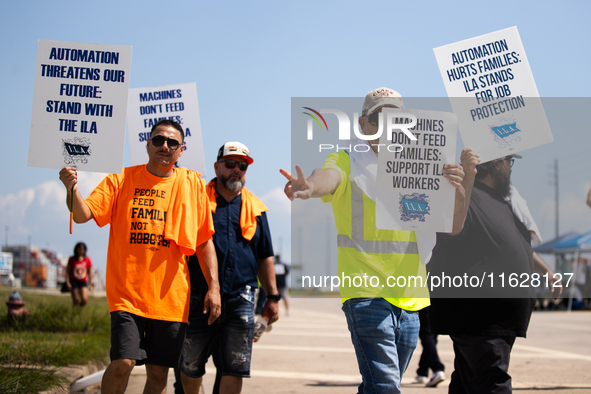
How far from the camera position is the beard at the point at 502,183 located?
387 cm

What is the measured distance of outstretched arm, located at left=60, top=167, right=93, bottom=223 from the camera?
3.64m

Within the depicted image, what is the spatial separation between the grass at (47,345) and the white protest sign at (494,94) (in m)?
3.49

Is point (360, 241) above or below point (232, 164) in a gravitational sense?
below

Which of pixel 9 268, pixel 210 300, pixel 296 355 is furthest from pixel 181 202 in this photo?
pixel 9 268

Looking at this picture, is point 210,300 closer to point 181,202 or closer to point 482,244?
point 181,202

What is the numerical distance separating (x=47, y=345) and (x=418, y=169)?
4.75 meters

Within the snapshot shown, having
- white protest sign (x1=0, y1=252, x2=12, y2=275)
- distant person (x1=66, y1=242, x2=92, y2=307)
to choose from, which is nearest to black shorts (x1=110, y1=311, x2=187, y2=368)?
distant person (x1=66, y1=242, x2=92, y2=307)

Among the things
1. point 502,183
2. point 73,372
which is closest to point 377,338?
point 502,183

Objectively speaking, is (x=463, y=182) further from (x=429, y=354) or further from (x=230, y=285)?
(x=429, y=354)

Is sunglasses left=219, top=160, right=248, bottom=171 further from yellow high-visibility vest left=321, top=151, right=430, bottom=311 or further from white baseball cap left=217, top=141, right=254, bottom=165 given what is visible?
yellow high-visibility vest left=321, top=151, right=430, bottom=311

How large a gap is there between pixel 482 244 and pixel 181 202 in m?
1.91

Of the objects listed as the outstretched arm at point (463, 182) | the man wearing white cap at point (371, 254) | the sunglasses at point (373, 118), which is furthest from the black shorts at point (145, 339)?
the outstretched arm at point (463, 182)

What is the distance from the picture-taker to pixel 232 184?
15.0 feet

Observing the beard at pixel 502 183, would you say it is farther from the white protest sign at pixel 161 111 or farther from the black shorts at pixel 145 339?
Answer: the white protest sign at pixel 161 111
